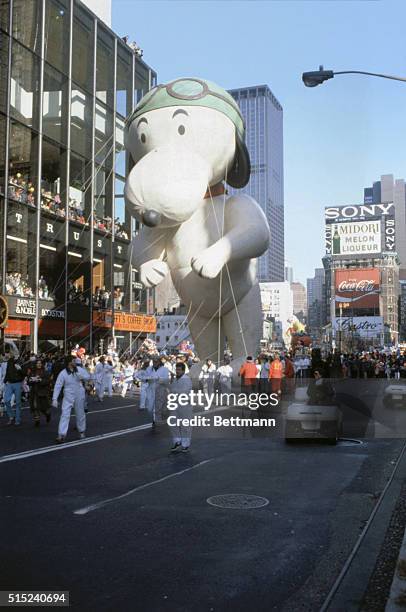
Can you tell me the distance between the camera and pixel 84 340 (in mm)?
32938

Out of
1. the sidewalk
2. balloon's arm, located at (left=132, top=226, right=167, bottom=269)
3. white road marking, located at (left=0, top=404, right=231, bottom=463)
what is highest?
balloon's arm, located at (left=132, top=226, right=167, bottom=269)

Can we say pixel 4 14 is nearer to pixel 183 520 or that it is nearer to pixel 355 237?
pixel 183 520

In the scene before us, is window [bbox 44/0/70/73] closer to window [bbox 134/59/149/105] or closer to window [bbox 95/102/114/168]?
window [bbox 95/102/114/168]

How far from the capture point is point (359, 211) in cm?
9769

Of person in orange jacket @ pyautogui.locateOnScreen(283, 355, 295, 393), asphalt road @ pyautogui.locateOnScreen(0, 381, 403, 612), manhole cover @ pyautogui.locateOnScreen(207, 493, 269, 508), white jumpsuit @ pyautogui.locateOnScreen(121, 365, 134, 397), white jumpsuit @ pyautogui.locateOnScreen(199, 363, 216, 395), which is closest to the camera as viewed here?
asphalt road @ pyautogui.locateOnScreen(0, 381, 403, 612)

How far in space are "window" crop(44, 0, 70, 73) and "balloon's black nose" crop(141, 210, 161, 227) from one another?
68.4 ft

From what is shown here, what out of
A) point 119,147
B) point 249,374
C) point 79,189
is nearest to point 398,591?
point 249,374

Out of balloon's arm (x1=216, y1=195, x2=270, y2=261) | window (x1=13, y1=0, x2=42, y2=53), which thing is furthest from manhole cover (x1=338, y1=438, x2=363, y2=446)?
window (x1=13, y1=0, x2=42, y2=53)

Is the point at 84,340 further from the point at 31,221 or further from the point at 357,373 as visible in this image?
the point at 357,373

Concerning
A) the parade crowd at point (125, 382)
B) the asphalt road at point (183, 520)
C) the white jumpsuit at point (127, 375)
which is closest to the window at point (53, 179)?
the parade crowd at point (125, 382)

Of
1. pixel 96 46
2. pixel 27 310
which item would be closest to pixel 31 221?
pixel 27 310

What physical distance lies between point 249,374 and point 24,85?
20372 mm

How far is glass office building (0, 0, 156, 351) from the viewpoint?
27484mm

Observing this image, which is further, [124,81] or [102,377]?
[124,81]
